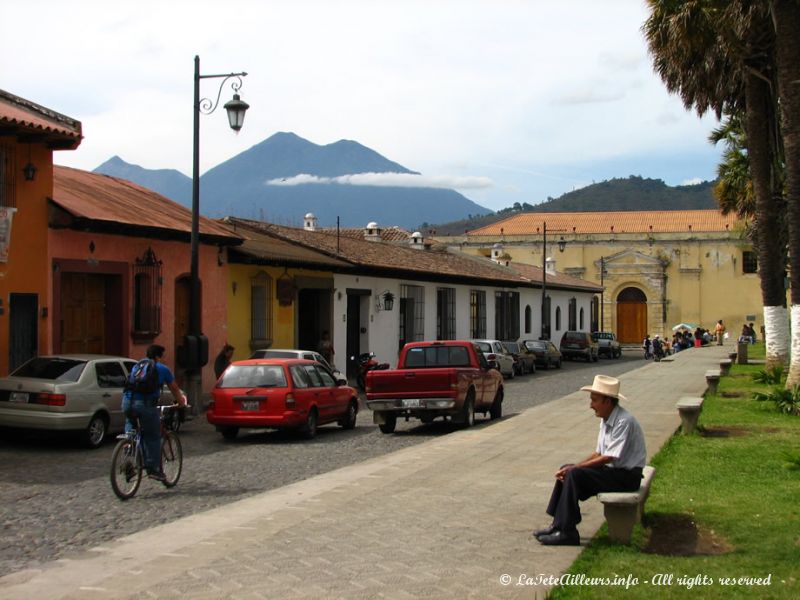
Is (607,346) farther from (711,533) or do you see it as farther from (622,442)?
(622,442)

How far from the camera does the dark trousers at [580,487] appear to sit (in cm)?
779

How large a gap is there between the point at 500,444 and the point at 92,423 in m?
6.05

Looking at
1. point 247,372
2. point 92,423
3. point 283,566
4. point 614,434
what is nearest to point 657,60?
point 247,372

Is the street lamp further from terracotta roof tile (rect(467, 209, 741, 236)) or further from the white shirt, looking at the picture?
the white shirt

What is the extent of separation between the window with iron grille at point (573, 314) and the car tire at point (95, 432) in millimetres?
46700

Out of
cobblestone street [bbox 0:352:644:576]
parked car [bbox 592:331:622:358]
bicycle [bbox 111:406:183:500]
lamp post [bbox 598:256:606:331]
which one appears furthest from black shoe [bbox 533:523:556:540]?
lamp post [bbox 598:256:606:331]

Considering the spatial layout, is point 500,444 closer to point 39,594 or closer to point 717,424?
Result: point 717,424

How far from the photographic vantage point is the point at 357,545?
7844 millimetres

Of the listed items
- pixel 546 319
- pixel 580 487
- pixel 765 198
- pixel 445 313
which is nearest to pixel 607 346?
pixel 546 319

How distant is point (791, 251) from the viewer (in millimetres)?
19781

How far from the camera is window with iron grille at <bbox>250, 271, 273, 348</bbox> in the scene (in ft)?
84.0

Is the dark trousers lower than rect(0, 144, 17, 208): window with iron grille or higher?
lower

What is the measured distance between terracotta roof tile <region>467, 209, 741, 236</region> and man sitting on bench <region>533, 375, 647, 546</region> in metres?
67.8

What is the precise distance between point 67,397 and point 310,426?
4.14m
